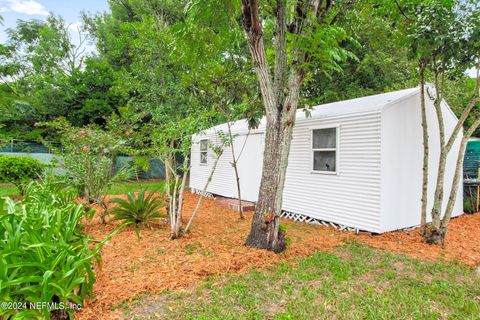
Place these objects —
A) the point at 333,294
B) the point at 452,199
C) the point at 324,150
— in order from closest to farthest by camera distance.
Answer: the point at 333,294 → the point at 452,199 → the point at 324,150

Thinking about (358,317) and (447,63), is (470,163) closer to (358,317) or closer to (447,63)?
(447,63)

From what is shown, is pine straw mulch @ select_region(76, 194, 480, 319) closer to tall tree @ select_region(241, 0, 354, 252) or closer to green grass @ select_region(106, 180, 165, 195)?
tall tree @ select_region(241, 0, 354, 252)

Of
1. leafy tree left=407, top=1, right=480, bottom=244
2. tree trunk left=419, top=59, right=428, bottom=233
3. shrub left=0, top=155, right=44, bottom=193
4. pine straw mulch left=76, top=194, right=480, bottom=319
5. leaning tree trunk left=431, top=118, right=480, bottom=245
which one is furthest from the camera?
shrub left=0, top=155, right=44, bottom=193

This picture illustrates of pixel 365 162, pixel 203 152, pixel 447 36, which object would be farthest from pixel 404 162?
pixel 203 152

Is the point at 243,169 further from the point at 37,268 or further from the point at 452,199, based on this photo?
the point at 37,268

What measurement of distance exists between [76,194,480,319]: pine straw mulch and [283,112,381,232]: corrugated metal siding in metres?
0.37

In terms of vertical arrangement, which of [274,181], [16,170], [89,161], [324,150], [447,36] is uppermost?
[447,36]

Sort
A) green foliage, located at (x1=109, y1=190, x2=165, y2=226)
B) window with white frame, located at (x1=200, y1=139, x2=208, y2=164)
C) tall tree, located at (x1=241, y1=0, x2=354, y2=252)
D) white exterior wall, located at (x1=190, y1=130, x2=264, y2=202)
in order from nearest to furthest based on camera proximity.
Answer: tall tree, located at (x1=241, y1=0, x2=354, y2=252) → green foliage, located at (x1=109, y1=190, x2=165, y2=226) → white exterior wall, located at (x1=190, y1=130, x2=264, y2=202) → window with white frame, located at (x1=200, y1=139, x2=208, y2=164)

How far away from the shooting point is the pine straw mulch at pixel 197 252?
2857 millimetres

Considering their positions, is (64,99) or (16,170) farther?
(64,99)

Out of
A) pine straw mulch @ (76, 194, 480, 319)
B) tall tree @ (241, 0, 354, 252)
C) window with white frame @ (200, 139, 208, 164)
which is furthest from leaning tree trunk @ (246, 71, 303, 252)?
window with white frame @ (200, 139, 208, 164)

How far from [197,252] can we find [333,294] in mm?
1895

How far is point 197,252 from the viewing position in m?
3.92

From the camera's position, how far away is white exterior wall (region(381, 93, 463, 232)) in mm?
5062
